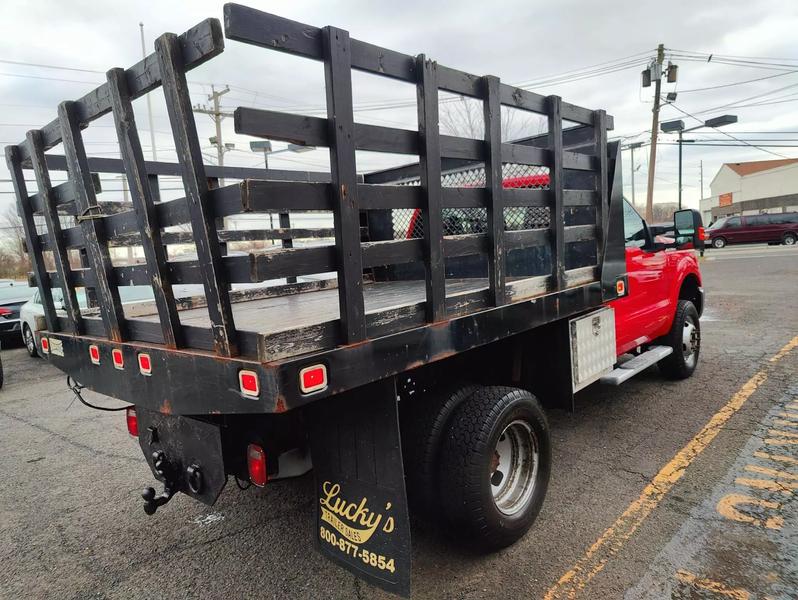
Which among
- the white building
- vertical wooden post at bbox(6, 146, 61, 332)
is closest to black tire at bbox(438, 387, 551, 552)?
vertical wooden post at bbox(6, 146, 61, 332)

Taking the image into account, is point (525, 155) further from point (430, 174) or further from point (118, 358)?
point (118, 358)

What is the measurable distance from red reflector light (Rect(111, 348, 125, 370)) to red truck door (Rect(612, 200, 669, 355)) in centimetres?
358

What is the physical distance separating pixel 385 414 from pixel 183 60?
152cm

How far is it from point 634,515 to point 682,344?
3.04 metres

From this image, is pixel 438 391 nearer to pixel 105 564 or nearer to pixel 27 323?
pixel 105 564

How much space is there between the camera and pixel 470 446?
256 cm

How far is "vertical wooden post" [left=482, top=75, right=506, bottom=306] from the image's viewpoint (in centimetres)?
256

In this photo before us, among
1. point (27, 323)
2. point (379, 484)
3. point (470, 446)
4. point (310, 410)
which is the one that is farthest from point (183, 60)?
point (27, 323)

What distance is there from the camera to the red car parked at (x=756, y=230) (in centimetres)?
2861

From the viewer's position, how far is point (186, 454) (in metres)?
2.66

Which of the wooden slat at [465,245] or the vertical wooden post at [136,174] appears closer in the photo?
the vertical wooden post at [136,174]

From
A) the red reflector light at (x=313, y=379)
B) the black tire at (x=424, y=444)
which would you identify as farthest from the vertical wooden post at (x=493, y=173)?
the red reflector light at (x=313, y=379)

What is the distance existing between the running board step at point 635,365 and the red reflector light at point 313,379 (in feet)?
9.50

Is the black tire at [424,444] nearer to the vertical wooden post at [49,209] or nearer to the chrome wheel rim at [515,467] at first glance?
the chrome wheel rim at [515,467]
